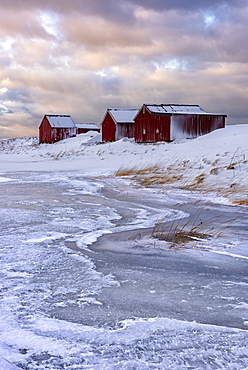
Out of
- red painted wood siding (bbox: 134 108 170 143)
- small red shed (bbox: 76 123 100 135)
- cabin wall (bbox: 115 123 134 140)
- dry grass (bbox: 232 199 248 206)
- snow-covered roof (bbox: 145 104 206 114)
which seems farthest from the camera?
small red shed (bbox: 76 123 100 135)

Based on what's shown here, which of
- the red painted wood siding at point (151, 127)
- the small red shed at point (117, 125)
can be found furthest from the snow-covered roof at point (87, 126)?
the red painted wood siding at point (151, 127)

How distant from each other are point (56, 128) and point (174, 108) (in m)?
18.9

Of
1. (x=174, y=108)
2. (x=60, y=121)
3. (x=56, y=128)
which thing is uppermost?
(x=60, y=121)

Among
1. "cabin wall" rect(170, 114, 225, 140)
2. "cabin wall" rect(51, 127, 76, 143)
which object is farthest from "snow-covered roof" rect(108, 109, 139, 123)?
"cabin wall" rect(51, 127, 76, 143)

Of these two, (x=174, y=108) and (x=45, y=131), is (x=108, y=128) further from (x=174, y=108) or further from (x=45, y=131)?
(x=45, y=131)

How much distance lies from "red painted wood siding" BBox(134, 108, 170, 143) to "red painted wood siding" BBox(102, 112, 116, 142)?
4.79m

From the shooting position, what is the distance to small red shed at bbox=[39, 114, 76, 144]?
45.7 metres

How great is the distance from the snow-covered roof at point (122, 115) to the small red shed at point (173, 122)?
14.9 feet

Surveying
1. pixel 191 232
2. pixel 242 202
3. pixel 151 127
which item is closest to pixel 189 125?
pixel 151 127

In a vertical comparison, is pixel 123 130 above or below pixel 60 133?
below

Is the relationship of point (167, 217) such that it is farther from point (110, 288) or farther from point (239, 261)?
point (110, 288)

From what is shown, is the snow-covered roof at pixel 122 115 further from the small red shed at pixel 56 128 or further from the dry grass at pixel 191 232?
the dry grass at pixel 191 232

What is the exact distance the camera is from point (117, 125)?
119ft

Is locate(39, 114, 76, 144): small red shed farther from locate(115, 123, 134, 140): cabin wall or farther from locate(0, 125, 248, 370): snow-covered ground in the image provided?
locate(0, 125, 248, 370): snow-covered ground
